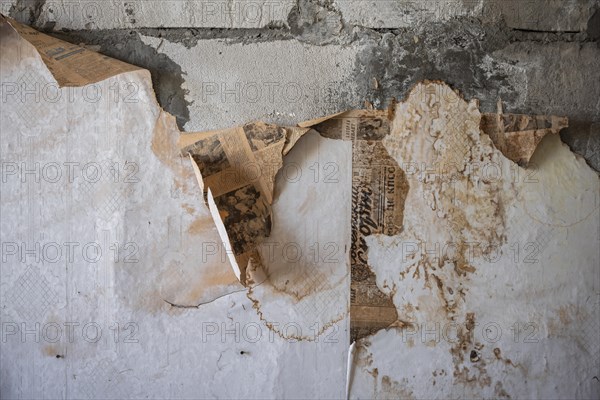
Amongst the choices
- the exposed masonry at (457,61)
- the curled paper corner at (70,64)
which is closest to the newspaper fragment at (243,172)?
the exposed masonry at (457,61)

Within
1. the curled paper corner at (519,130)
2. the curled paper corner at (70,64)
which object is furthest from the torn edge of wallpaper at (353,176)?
the curled paper corner at (70,64)

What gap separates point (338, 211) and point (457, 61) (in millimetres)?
592

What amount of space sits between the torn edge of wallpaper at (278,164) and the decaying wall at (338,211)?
0.02m

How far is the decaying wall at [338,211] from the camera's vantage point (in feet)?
5.29

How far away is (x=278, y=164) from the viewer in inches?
62.9

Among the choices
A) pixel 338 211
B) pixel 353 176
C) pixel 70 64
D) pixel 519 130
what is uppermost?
pixel 70 64

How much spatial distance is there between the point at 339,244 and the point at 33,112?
104 cm

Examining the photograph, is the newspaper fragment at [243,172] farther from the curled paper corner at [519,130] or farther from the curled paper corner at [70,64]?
the curled paper corner at [519,130]

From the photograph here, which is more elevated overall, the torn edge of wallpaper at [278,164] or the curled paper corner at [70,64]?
the curled paper corner at [70,64]

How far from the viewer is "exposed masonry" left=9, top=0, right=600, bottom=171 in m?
1.61

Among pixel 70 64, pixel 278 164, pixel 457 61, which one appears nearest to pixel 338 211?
pixel 278 164

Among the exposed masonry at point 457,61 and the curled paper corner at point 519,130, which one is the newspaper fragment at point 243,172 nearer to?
the exposed masonry at point 457,61

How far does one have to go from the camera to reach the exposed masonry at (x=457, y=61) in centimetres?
161

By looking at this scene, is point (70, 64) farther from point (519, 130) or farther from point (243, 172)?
point (519, 130)
